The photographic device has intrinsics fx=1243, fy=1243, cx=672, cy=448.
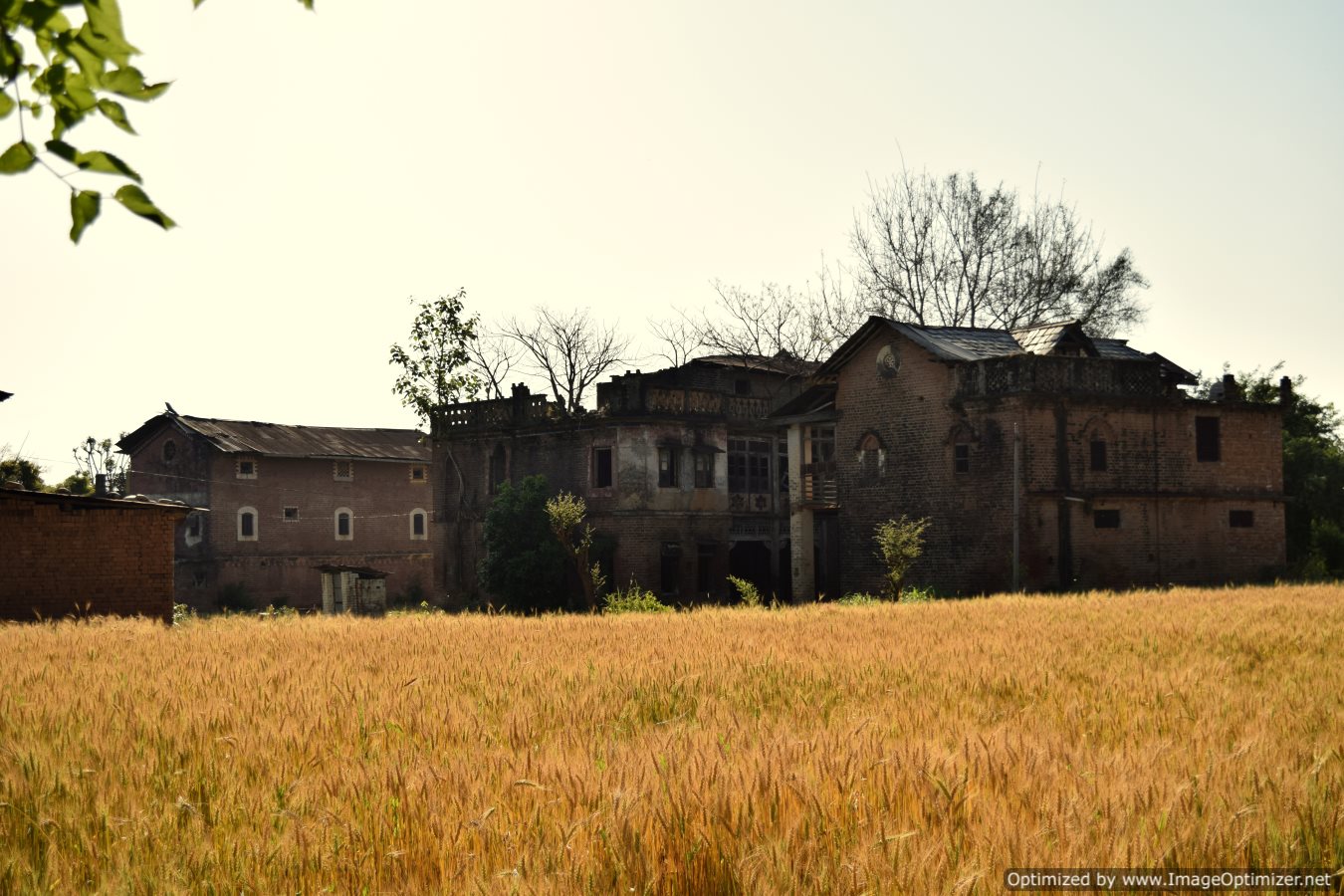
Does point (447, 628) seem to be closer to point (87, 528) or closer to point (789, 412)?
point (87, 528)

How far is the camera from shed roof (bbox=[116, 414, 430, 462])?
49469mm

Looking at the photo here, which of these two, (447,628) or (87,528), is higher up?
(87,528)

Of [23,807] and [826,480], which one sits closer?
[23,807]

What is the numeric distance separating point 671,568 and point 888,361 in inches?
387

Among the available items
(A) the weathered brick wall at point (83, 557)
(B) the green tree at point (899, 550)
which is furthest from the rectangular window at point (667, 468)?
(A) the weathered brick wall at point (83, 557)

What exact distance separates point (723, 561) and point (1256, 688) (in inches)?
1241

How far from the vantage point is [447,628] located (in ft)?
59.0

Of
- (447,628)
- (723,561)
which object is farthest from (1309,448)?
(447,628)

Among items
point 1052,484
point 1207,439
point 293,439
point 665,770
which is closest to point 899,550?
point 1052,484

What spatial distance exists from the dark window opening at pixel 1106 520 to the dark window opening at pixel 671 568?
13.1 metres

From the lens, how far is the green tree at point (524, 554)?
3722 centimetres

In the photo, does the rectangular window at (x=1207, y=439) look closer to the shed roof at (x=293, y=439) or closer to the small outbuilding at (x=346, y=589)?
Result: the small outbuilding at (x=346, y=589)

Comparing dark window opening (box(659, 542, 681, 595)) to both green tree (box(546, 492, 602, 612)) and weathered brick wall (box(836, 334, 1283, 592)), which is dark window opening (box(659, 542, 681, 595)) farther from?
weathered brick wall (box(836, 334, 1283, 592))

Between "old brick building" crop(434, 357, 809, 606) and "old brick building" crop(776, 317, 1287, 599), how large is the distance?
16.1 ft
